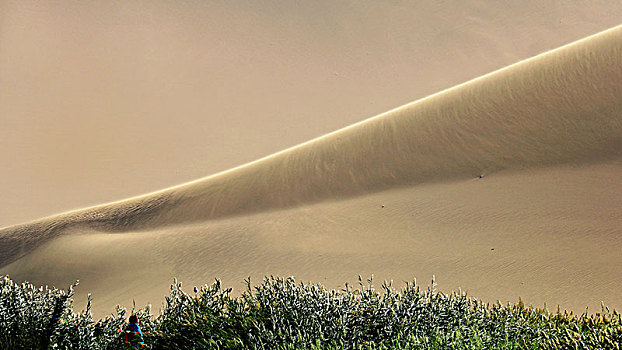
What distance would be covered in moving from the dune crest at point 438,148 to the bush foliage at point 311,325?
6324 millimetres

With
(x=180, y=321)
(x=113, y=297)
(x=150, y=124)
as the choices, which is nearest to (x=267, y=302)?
(x=180, y=321)

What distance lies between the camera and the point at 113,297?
1039 centimetres

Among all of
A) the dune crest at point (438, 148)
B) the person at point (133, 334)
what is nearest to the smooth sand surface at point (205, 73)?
the dune crest at point (438, 148)

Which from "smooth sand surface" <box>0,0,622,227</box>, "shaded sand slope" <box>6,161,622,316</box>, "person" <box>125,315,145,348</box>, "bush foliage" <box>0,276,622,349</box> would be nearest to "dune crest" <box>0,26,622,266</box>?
"shaded sand slope" <box>6,161,622,316</box>

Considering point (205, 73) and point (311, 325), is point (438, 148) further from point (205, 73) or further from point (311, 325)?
point (205, 73)

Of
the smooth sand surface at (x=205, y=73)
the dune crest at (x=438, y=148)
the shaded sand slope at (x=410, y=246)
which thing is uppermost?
the smooth sand surface at (x=205, y=73)

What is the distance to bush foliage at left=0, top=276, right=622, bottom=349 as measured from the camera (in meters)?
4.87

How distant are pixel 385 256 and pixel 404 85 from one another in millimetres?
31157

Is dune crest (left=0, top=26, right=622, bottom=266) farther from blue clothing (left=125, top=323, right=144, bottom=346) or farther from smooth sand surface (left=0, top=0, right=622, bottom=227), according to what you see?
smooth sand surface (left=0, top=0, right=622, bottom=227)

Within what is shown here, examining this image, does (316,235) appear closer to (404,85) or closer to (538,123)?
(538,123)

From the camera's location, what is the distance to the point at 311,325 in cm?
503

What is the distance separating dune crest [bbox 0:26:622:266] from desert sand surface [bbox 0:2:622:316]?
36 mm

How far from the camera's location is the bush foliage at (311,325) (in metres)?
4.87

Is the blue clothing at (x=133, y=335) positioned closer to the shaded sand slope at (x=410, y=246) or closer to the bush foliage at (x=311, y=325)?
the bush foliage at (x=311, y=325)
